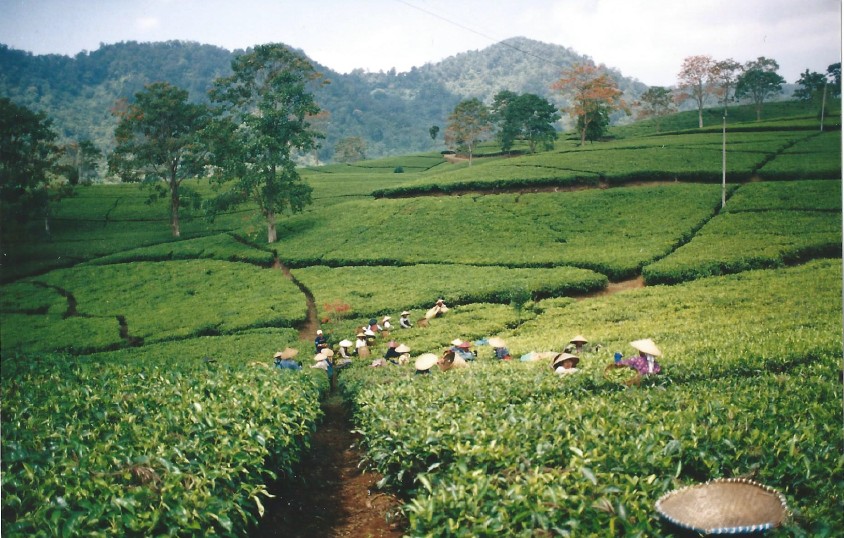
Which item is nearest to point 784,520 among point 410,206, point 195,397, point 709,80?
point 195,397

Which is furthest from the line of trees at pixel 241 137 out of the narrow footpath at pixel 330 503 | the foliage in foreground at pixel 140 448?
the narrow footpath at pixel 330 503

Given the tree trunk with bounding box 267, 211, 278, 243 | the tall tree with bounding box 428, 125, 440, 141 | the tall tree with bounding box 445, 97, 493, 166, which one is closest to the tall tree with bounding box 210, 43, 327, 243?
the tree trunk with bounding box 267, 211, 278, 243

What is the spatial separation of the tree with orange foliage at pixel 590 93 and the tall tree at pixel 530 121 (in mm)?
3845

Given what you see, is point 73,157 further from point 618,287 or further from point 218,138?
point 618,287

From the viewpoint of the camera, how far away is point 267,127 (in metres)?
34.8

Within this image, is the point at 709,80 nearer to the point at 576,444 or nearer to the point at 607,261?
the point at 607,261

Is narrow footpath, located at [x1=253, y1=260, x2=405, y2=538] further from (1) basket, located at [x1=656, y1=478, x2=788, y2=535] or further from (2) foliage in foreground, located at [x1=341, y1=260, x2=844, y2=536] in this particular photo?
(1) basket, located at [x1=656, y1=478, x2=788, y2=535]

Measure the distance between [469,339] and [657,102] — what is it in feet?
229

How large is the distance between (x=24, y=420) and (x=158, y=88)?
21990mm

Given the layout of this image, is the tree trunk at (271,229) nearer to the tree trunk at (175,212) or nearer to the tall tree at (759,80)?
the tree trunk at (175,212)

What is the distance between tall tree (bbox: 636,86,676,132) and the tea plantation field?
34073 millimetres

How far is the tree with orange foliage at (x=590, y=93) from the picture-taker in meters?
59.0

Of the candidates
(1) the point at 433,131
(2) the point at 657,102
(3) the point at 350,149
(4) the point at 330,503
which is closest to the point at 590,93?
(2) the point at 657,102

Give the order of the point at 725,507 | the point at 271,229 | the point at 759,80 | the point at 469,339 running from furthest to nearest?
the point at 759,80
the point at 271,229
the point at 469,339
the point at 725,507
